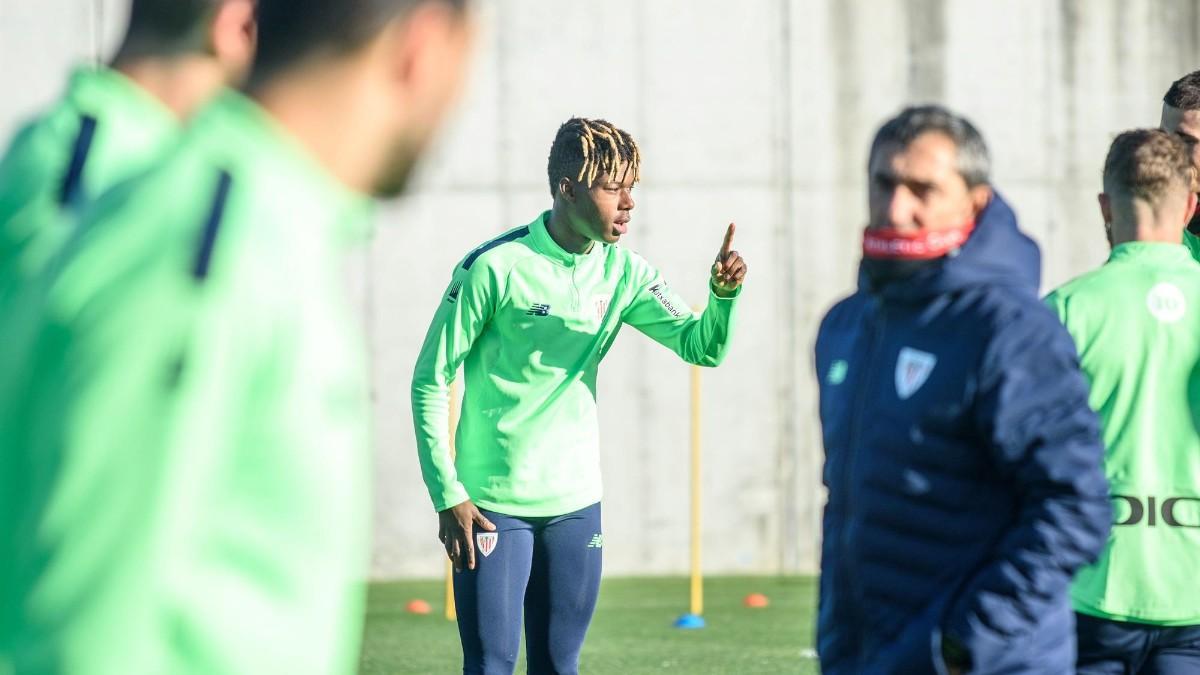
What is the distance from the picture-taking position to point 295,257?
58.4 inches

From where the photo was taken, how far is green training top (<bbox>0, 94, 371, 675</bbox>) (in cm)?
140

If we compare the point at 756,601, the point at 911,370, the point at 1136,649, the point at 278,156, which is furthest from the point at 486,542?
the point at 756,601

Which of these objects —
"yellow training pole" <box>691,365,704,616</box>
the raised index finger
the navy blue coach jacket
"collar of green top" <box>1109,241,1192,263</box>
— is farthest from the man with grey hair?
"yellow training pole" <box>691,365,704,616</box>

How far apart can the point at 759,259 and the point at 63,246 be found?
9.86 metres

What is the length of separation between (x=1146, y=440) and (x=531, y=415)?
7.12 ft

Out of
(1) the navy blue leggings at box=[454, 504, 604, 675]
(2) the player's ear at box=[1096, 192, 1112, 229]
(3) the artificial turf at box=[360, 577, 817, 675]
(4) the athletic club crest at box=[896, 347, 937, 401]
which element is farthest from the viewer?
(3) the artificial turf at box=[360, 577, 817, 675]

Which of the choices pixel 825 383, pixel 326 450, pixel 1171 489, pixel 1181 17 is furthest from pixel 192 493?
pixel 1181 17

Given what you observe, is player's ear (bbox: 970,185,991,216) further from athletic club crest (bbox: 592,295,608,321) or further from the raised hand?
athletic club crest (bbox: 592,295,608,321)

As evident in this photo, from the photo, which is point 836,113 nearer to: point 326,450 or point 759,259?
point 759,259

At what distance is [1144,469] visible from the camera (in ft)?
12.3

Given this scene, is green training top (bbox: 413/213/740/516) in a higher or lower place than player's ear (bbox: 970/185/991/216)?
lower

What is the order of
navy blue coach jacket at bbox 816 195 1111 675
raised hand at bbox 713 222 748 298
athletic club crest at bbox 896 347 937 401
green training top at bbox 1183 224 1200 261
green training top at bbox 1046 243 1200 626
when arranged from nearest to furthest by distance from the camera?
navy blue coach jacket at bbox 816 195 1111 675
athletic club crest at bbox 896 347 937 401
green training top at bbox 1046 243 1200 626
green training top at bbox 1183 224 1200 261
raised hand at bbox 713 222 748 298

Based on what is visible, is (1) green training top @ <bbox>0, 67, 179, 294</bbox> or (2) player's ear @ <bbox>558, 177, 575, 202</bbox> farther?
(2) player's ear @ <bbox>558, 177, 575, 202</bbox>

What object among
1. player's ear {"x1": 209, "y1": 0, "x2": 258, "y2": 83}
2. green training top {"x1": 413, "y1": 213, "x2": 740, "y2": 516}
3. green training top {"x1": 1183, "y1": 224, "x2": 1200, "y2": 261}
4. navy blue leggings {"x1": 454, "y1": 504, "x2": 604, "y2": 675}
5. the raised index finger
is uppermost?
player's ear {"x1": 209, "y1": 0, "x2": 258, "y2": 83}
